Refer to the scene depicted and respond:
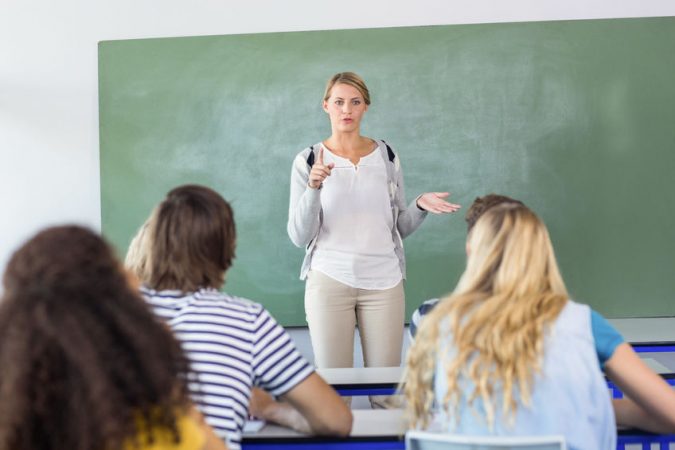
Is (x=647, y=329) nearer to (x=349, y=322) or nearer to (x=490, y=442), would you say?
(x=349, y=322)

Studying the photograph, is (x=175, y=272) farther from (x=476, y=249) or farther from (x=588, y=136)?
(x=588, y=136)

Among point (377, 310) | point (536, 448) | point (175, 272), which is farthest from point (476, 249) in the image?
point (377, 310)

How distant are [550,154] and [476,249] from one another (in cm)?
265

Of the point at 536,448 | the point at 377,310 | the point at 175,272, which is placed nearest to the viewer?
the point at 536,448

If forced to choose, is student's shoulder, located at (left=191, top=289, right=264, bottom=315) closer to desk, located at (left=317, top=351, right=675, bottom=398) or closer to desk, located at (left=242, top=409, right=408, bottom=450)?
desk, located at (left=242, top=409, right=408, bottom=450)

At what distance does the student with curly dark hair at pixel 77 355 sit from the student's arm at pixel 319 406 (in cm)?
72

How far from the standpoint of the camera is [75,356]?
3.48ft

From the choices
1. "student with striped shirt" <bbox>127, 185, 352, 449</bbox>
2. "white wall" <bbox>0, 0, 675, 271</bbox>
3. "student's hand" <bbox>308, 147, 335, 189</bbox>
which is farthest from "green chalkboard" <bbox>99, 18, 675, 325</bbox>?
"student with striped shirt" <bbox>127, 185, 352, 449</bbox>

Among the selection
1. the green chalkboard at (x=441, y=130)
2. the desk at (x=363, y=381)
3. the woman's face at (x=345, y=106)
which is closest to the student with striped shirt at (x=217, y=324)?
the desk at (x=363, y=381)

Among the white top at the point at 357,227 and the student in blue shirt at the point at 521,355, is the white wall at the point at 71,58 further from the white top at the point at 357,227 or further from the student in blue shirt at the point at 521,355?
the student in blue shirt at the point at 521,355

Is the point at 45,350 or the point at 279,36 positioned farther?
the point at 279,36

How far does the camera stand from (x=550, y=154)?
4.36 m

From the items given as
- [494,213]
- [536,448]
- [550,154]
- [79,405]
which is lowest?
[536,448]

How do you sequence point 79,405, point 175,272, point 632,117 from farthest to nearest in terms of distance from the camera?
point 632,117 → point 175,272 → point 79,405
